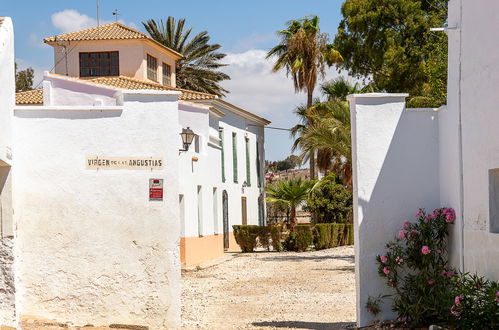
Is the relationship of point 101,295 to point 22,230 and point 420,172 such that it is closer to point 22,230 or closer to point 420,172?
point 22,230

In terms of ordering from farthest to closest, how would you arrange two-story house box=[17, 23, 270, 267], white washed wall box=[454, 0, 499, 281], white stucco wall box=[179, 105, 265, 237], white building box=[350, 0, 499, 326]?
two-story house box=[17, 23, 270, 267]
white stucco wall box=[179, 105, 265, 237]
white building box=[350, 0, 499, 326]
white washed wall box=[454, 0, 499, 281]

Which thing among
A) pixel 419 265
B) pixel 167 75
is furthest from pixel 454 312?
pixel 167 75

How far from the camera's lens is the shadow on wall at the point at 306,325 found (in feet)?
38.4

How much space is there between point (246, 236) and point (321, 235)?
9.54 ft

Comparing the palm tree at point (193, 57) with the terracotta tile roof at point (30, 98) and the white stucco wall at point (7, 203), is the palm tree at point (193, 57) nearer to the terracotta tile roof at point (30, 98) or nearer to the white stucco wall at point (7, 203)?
the terracotta tile roof at point (30, 98)

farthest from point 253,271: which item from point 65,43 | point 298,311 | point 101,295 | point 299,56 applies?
point 299,56

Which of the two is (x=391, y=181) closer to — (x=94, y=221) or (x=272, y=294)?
(x=94, y=221)

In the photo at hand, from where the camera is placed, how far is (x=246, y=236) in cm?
3203

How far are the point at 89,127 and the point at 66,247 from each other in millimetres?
1714

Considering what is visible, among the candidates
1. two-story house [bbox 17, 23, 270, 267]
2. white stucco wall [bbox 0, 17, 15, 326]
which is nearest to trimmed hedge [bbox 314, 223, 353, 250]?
two-story house [bbox 17, 23, 270, 267]

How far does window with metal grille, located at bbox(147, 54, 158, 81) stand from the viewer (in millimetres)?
37562

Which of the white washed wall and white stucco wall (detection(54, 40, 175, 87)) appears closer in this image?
the white washed wall

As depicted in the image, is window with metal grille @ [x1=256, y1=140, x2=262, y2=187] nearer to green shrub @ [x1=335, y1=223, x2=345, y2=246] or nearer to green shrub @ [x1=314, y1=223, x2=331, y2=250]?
green shrub @ [x1=335, y1=223, x2=345, y2=246]

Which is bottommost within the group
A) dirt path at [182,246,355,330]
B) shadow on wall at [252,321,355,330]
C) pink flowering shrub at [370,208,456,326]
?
dirt path at [182,246,355,330]
